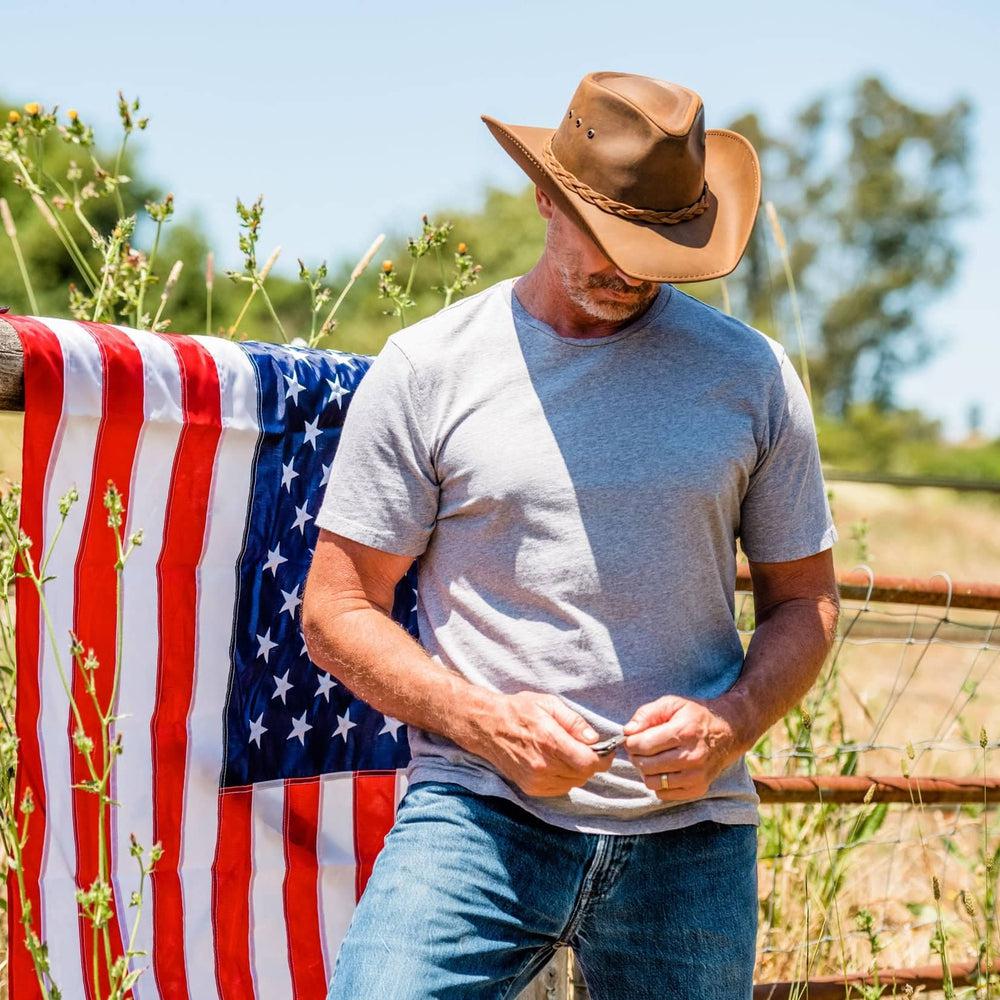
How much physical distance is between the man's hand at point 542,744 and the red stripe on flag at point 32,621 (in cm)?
82

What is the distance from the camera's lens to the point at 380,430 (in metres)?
2.24

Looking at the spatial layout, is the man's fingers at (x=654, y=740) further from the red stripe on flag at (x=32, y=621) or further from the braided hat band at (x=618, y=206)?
the red stripe on flag at (x=32, y=621)

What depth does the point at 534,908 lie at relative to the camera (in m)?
2.18

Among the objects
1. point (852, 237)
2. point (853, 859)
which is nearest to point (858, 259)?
point (852, 237)

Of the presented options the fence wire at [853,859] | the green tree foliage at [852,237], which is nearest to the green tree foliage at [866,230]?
the green tree foliage at [852,237]

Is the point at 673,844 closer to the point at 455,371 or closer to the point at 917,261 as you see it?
the point at 455,371

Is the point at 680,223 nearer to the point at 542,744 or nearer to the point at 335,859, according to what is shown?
the point at 542,744

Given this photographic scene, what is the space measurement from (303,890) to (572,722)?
92 centimetres

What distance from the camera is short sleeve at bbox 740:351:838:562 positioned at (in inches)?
91.7

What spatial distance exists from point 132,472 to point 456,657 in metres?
0.70

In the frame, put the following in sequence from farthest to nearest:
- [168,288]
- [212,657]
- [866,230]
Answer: [866,230] → [168,288] → [212,657]

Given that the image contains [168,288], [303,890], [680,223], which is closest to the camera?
[680,223]

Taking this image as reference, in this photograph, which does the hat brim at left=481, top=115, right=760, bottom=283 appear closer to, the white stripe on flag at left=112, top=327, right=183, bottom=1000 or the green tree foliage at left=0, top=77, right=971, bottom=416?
the white stripe on flag at left=112, top=327, right=183, bottom=1000

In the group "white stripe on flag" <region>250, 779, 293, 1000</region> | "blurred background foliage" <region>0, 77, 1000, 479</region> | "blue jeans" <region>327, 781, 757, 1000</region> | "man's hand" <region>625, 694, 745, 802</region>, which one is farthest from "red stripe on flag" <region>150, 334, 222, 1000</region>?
"blurred background foliage" <region>0, 77, 1000, 479</region>
